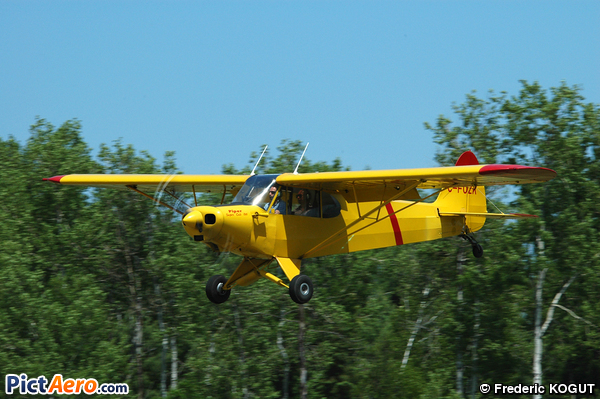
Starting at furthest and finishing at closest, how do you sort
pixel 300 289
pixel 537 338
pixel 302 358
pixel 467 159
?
pixel 302 358, pixel 537 338, pixel 467 159, pixel 300 289

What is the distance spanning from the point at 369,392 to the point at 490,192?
9.29 metres

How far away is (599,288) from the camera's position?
1005 inches

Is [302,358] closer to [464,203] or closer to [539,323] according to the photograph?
[539,323]

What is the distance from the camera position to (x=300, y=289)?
11.7 meters

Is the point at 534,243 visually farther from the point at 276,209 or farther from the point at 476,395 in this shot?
the point at 276,209

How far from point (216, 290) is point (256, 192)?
2.05 metres

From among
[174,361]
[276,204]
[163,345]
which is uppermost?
[276,204]

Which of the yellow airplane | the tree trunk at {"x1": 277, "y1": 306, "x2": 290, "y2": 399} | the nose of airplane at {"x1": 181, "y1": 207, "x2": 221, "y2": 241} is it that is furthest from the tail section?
the tree trunk at {"x1": 277, "y1": 306, "x2": 290, "y2": 399}

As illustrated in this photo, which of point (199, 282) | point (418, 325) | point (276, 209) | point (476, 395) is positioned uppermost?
point (276, 209)

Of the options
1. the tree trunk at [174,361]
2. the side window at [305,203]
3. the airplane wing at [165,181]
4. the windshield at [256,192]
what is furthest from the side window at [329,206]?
the tree trunk at [174,361]

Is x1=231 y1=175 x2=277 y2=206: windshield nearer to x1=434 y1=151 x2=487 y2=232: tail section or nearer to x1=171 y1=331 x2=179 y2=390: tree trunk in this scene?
x1=434 y1=151 x2=487 y2=232: tail section

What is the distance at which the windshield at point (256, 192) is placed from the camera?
11.8m

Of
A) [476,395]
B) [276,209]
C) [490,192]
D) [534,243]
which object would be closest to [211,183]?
[276,209]

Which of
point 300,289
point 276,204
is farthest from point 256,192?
point 300,289
